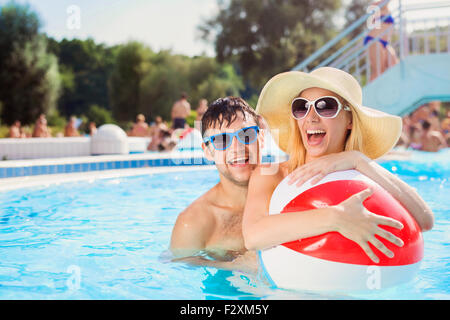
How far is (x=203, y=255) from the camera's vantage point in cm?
347

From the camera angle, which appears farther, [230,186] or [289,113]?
[230,186]

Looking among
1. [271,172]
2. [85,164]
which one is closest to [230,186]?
[271,172]

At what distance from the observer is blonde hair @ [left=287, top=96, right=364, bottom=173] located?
8.57ft

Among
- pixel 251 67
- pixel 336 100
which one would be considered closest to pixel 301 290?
pixel 336 100

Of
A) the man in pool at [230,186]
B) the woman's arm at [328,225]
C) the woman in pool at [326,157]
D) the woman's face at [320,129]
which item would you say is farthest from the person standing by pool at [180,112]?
the woman's arm at [328,225]

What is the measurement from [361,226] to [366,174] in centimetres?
41

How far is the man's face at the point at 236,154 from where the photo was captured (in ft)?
9.95

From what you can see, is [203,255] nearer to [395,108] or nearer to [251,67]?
[395,108]

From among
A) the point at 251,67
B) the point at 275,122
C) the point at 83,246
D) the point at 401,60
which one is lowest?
the point at 83,246

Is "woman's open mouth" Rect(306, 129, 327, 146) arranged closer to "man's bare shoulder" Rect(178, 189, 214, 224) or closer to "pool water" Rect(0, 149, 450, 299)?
"pool water" Rect(0, 149, 450, 299)

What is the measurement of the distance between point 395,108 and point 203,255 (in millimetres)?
9723

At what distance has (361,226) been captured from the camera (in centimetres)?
211

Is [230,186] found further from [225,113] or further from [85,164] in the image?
[85,164]

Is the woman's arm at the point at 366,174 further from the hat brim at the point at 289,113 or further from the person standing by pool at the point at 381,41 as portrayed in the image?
the person standing by pool at the point at 381,41
